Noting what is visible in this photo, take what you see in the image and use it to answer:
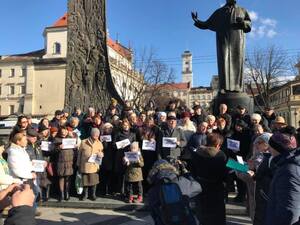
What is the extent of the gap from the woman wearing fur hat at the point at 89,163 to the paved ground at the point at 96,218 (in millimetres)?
687

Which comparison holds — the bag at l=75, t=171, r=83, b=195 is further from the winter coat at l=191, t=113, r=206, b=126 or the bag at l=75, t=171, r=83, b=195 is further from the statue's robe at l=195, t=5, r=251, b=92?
the statue's robe at l=195, t=5, r=251, b=92

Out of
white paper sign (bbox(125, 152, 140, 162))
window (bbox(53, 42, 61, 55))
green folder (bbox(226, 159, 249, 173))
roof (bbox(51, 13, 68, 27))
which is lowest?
white paper sign (bbox(125, 152, 140, 162))

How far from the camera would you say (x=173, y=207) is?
12.4 feet

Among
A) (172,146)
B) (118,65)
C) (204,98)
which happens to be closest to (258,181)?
(172,146)

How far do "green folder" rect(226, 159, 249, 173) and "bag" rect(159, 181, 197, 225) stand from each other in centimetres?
100

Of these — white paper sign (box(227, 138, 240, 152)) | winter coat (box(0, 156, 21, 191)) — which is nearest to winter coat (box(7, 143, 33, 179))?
winter coat (box(0, 156, 21, 191))

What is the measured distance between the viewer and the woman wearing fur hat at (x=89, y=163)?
832 cm

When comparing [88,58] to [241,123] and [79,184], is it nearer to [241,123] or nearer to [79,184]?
[79,184]

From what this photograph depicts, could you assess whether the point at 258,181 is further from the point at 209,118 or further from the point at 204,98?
the point at 204,98

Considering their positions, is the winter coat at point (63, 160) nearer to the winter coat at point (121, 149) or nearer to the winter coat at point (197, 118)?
the winter coat at point (121, 149)

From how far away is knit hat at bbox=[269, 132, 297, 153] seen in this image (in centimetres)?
372

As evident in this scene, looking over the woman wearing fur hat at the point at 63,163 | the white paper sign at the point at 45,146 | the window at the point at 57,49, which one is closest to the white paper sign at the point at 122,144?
the woman wearing fur hat at the point at 63,163

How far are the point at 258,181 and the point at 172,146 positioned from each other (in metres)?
3.15

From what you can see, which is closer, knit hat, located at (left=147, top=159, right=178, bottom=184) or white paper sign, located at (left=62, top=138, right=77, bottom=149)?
knit hat, located at (left=147, top=159, right=178, bottom=184)
